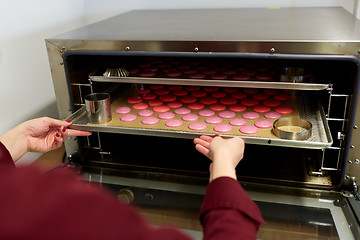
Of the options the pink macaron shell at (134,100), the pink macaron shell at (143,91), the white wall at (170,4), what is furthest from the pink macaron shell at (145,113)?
the white wall at (170,4)

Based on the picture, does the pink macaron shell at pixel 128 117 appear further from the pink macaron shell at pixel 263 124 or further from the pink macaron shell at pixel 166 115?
the pink macaron shell at pixel 263 124

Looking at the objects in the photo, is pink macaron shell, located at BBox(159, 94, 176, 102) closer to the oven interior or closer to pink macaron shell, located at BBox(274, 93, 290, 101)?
the oven interior

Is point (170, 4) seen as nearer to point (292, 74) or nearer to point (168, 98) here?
point (168, 98)

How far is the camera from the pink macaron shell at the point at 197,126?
126 centimetres

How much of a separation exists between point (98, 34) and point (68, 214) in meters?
1.04

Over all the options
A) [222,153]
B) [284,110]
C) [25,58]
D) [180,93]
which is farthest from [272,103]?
[25,58]

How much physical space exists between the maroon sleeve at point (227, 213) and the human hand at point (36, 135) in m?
0.67

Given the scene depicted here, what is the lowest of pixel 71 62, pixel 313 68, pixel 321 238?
pixel 321 238

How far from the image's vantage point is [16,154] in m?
1.10

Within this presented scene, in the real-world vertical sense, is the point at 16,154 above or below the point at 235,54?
below

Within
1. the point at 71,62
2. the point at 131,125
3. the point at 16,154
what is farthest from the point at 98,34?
the point at 16,154

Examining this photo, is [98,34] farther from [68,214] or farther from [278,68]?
[68,214]

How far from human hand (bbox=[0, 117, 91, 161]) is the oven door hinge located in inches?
35.6

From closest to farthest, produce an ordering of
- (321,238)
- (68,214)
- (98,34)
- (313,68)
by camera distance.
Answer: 1. (68,214)
2. (321,238)
3. (98,34)
4. (313,68)
